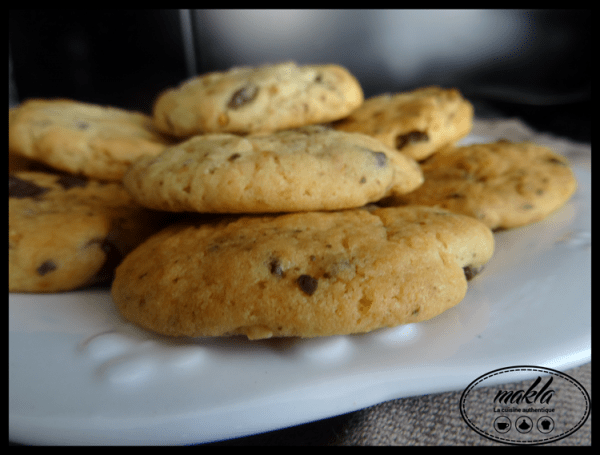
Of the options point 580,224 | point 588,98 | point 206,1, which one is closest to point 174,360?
point 580,224

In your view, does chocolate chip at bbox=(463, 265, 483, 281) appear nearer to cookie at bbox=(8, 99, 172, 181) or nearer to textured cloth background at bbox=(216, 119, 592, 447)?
textured cloth background at bbox=(216, 119, 592, 447)

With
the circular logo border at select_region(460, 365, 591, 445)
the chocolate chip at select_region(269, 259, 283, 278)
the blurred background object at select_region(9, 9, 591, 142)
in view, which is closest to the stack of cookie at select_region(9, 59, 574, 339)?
the chocolate chip at select_region(269, 259, 283, 278)

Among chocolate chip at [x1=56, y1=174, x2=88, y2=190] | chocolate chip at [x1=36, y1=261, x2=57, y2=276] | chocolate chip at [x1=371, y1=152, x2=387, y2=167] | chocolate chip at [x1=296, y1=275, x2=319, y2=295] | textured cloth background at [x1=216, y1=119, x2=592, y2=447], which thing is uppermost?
chocolate chip at [x1=371, y1=152, x2=387, y2=167]

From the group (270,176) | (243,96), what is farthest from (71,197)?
(270,176)

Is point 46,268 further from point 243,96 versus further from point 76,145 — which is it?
point 243,96
